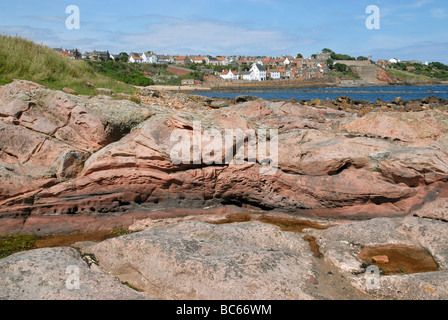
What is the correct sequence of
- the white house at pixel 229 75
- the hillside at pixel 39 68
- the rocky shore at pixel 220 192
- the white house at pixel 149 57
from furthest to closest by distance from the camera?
the white house at pixel 149 57 → the white house at pixel 229 75 → the hillside at pixel 39 68 → the rocky shore at pixel 220 192

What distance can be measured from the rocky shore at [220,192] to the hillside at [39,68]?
5.50m

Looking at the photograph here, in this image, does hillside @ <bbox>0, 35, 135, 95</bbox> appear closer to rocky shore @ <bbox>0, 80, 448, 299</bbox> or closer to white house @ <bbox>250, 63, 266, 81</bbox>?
rocky shore @ <bbox>0, 80, 448, 299</bbox>

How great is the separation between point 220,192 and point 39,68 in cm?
1192

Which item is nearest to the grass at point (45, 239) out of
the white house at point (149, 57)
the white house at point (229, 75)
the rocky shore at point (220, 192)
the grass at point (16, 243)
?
the grass at point (16, 243)

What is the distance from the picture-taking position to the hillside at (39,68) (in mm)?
16594

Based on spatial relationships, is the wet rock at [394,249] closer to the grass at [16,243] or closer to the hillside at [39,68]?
the grass at [16,243]

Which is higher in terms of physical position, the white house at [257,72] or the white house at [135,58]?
the white house at [135,58]

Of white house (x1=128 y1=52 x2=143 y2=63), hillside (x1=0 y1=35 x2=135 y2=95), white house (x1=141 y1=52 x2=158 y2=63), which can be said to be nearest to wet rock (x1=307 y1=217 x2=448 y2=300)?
hillside (x1=0 y1=35 x2=135 y2=95)

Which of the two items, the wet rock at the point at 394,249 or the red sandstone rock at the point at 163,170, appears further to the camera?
the red sandstone rock at the point at 163,170

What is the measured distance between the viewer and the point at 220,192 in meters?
11.1

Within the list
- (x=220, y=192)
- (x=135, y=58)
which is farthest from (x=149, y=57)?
(x=220, y=192)

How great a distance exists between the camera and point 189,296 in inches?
235

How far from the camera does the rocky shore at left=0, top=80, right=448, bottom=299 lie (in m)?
7.15
